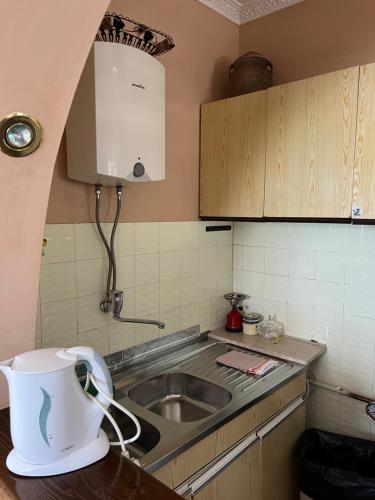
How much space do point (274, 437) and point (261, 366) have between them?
0.31m

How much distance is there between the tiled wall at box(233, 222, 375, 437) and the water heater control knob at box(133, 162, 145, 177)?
0.98 metres

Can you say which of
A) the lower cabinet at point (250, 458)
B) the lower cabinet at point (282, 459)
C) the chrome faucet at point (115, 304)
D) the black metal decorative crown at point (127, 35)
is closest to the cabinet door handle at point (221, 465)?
the lower cabinet at point (250, 458)

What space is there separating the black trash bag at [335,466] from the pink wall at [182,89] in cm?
129

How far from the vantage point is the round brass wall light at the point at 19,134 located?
0.88 m

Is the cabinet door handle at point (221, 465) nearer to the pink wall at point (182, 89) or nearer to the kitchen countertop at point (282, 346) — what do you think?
the kitchen countertop at point (282, 346)

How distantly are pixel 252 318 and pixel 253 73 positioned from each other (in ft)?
4.36

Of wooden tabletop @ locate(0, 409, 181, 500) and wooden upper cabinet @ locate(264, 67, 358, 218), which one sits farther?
wooden upper cabinet @ locate(264, 67, 358, 218)

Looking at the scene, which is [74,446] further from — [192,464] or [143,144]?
[143,144]

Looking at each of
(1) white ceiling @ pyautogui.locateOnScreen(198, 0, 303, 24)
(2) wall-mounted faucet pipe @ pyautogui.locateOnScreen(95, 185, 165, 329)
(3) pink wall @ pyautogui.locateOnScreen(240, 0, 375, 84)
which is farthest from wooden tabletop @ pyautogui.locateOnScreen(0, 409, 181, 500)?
(1) white ceiling @ pyautogui.locateOnScreen(198, 0, 303, 24)

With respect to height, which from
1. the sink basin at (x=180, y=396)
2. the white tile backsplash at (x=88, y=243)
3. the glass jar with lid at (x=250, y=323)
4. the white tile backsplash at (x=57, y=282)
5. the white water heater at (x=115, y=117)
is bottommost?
the sink basin at (x=180, y=396)

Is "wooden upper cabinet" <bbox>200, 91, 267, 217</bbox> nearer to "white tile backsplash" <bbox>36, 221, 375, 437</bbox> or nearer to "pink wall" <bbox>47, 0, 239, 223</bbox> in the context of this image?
"pink wall" <bbox>47, 0, 239, 223</bbox>

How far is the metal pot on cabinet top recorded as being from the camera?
6.15 feet

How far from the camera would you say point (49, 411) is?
80 centimetres

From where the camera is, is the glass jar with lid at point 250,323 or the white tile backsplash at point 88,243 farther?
the glass jar with lid at point 250,323
